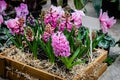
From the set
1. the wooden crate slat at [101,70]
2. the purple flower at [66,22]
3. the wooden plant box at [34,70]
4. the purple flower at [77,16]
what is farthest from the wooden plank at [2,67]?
the wooden crate slat at [101,70]

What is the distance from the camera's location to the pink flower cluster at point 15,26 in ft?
8.20

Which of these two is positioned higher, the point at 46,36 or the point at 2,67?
the point at 46,36

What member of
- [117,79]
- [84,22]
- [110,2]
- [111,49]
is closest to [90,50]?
[84,22]

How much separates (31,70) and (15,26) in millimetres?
397

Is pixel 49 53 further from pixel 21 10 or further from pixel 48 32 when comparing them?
pixel 21 10

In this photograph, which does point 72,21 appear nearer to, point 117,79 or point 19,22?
point 19,22

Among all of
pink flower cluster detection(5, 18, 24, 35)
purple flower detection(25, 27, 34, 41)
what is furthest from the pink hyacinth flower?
pink flower cluster detection(5, 18, 24, 35)

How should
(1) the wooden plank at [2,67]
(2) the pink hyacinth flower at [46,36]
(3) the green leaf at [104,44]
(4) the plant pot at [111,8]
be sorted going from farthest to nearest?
(4) the plant pot at [111,8] < (3) the green leaf at [104,44] < (1) the wooden plank at [2,67] < (2) the pink hyacinth flower at [46,36]

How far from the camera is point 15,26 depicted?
2523 millimetres

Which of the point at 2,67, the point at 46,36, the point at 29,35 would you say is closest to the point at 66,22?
the point at 46,36

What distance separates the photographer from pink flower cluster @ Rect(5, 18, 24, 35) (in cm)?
250

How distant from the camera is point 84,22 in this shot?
2.46 meters

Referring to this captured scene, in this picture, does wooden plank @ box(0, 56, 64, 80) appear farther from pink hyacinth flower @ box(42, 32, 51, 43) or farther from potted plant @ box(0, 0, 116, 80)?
pink hyacinth flower @ box(42, 32, 51, 43)

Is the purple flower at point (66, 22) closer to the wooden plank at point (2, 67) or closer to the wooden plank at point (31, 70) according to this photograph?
the wooden plank at point (31, 70)
